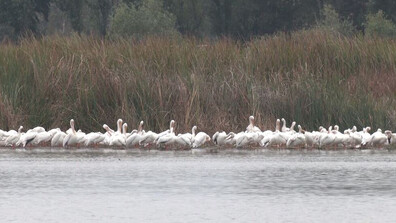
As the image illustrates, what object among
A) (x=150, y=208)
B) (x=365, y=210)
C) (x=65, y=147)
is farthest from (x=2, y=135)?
(x=365, y=210)

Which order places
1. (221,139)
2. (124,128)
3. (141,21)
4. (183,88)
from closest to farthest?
(221,139)
(124,128)
(183,88)
(141,21)

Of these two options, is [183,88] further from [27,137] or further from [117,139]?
[27,137]

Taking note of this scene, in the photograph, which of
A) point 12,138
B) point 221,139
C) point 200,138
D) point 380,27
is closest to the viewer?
Answer: point 200,138

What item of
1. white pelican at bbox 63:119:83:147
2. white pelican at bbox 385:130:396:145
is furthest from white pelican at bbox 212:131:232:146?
white pelican at bbox 385:130:396:145

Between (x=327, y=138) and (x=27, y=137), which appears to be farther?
(x=27, y=137)

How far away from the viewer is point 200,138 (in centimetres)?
2652

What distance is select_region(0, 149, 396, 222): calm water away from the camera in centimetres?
1656

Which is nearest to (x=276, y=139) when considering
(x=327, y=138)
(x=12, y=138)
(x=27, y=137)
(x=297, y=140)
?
(x=297, y=140)

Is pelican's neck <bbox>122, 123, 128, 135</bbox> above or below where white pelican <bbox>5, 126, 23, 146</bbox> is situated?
above

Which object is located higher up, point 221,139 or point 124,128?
point 124,128

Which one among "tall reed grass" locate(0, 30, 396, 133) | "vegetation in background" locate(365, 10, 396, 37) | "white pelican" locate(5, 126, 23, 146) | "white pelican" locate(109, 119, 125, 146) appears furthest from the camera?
"vegetation in background" locate(365, 10, 396, 37)

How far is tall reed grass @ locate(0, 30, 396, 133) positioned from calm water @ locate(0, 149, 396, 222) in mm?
1966

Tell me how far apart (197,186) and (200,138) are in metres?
6.60

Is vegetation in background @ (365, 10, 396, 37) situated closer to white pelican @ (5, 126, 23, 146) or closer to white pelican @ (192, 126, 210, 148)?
white pelican @ (192, 126, 210, 148)
